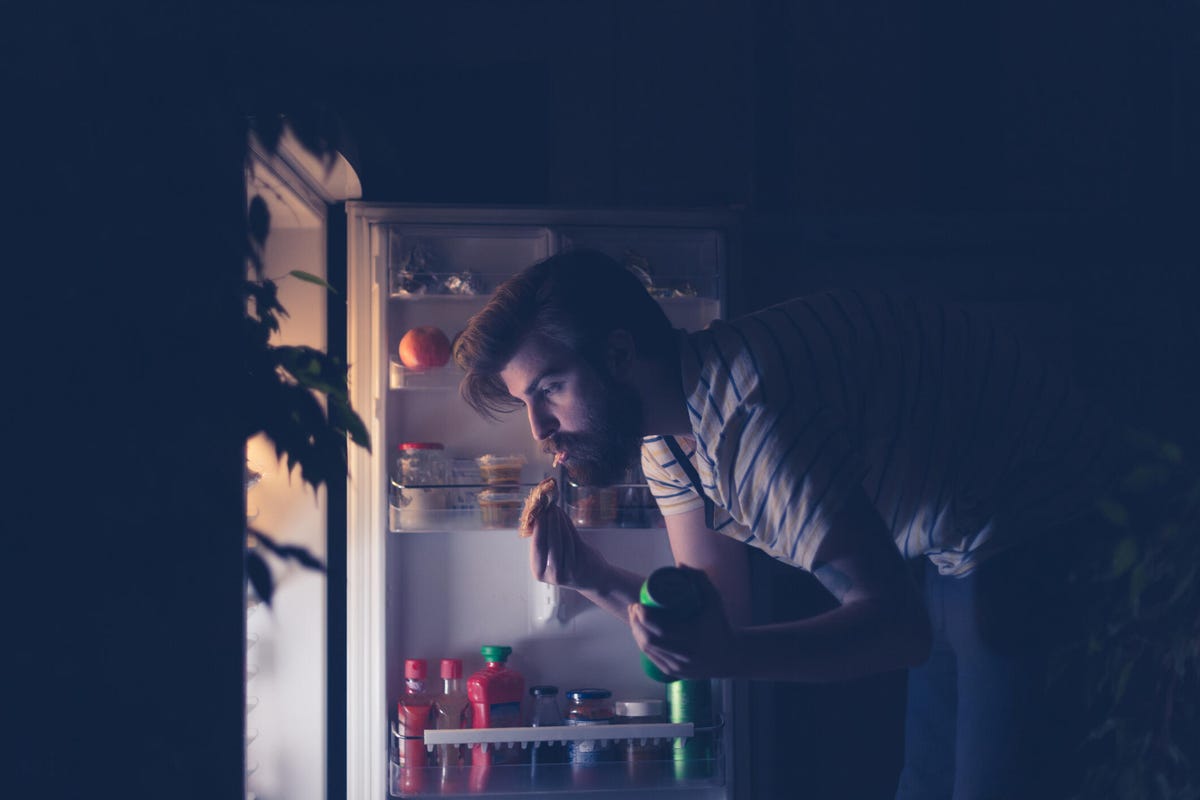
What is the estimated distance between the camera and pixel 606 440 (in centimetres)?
144

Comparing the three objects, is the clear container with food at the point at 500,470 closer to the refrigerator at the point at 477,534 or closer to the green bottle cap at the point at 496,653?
the refrigerator at the point at 477,534

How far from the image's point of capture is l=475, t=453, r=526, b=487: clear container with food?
2100mm

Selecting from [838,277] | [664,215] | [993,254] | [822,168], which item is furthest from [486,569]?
[993,254]

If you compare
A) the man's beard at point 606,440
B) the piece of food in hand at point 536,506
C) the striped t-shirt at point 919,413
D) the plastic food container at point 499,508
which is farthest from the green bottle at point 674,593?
the plastic food container at point 499,508

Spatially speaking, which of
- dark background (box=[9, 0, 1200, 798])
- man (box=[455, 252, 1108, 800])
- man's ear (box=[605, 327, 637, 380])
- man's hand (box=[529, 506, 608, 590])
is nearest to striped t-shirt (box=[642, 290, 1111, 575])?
man (box=[455, 252, 1108, 800])

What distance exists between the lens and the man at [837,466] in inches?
41.9

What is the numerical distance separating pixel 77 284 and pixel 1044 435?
3.71ft

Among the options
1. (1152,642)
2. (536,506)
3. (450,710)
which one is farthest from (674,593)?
(450,710)

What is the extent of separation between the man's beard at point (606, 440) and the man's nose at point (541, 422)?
2 cm

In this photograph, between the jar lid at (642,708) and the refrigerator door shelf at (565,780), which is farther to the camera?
the jar lid at (642,708)

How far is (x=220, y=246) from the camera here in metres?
0.73

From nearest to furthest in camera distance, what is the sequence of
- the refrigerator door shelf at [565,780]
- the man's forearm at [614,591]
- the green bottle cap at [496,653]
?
the man's forearm at [614,591] < the refrigerator door shelf at [565,780] < the green bottle cap at [496,653]

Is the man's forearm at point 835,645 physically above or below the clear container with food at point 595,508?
below

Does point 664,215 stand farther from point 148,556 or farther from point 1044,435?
point 148,556
